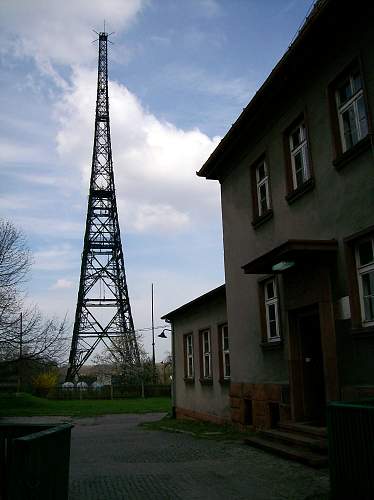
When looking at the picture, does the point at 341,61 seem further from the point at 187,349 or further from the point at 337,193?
the point at 187,349

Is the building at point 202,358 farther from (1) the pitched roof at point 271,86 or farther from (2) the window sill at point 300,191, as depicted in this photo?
(2) the window sill at point 300,191

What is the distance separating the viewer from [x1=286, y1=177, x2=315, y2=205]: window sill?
1124 cm

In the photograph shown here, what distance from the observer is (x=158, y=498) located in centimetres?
712

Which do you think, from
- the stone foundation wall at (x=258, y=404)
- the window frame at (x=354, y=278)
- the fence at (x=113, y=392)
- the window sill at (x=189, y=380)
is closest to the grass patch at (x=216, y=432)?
the stone foundation wall at (x=258, y=404)

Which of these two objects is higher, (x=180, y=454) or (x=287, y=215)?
(x=287, y=215)

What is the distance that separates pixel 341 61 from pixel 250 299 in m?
6.39

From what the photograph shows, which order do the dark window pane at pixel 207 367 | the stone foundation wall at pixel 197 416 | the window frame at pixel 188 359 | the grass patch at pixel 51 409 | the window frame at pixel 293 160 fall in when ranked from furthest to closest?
the grass patch at pixel 51 409 < the window frame at pixel 188 359 < the dark window pane at pixel 207 367 < the stone foundation wall at pixel 197 416 < the window frame at pixel 293 160

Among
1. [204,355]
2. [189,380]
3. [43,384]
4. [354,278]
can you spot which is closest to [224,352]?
[204,355]

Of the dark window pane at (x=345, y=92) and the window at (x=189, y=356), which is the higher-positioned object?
the dark window pane at (x=345, y=92)

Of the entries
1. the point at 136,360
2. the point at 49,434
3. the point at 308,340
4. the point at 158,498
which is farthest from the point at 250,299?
the point at 136,360

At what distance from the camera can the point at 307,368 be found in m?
11.8

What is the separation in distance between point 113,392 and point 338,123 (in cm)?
3985

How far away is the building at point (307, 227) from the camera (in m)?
9.66

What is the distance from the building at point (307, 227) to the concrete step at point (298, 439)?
0.59 metres
